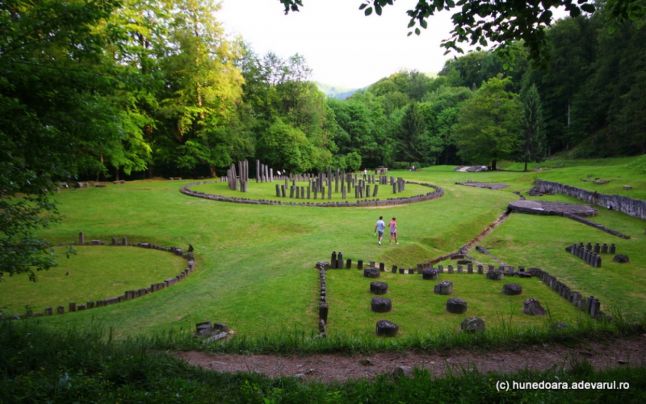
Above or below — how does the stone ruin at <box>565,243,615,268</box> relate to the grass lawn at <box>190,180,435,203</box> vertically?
below

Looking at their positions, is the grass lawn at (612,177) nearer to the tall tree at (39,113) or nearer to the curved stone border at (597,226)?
the curved stone border at (597,226)

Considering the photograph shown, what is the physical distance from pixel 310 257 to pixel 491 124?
150 ft

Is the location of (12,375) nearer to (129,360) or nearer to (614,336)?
(129,360)

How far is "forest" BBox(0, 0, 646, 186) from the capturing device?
8.91m

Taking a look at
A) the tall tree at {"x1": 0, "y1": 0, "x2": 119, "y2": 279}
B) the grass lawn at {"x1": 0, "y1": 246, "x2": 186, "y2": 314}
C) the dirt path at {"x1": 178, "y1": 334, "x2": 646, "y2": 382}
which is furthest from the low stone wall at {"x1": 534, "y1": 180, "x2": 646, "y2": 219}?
the tall tree at {"x1": 0, "y1": 0, "x2": 119, "y2": 279}

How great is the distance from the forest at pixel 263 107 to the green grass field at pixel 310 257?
3.81 m

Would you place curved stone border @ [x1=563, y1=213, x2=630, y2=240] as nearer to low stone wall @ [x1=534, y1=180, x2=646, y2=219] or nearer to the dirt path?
low stone wall @ [x1=534, y1=180, x2=646, y2=219]

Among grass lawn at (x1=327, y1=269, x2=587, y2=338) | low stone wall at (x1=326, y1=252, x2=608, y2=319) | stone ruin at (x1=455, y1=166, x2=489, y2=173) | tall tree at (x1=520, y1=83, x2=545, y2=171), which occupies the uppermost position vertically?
tall tree at (x1=520, y1=83, x2=545, y2=171)

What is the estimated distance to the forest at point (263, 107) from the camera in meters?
8.91

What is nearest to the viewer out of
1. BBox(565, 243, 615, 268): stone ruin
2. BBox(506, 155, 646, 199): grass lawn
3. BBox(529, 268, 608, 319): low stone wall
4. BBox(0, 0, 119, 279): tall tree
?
BBox(0, 0, 119, 279): tall tree

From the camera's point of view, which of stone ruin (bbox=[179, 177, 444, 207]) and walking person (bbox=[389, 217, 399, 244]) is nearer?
walking person (bbox=[389, 217, 399, 244])

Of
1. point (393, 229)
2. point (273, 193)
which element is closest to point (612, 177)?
point (393, 229)

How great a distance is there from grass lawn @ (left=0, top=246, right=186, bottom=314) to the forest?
428 cm

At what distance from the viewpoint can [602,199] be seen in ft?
87.8
